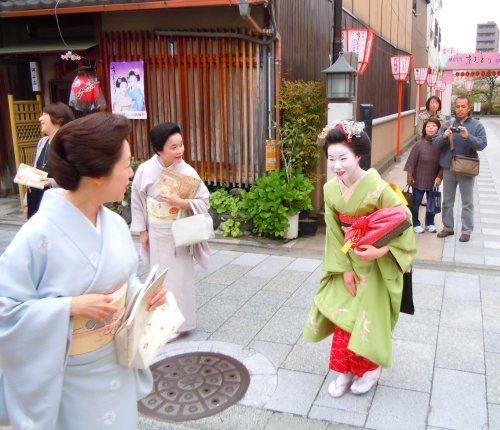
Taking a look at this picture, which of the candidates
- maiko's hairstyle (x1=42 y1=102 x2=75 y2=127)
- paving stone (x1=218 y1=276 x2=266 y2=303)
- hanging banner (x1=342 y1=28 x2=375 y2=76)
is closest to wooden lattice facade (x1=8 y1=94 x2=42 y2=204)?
maiko's hairstyle (x1=42 y1=102 x2=75 y2=127)

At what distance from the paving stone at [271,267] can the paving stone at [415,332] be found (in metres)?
1.85

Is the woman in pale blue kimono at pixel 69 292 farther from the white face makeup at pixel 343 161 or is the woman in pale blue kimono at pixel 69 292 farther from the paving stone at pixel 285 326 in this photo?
the paving stone at pixel 285 326

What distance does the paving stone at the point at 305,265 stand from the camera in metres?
6.29

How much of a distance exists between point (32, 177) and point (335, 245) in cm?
301

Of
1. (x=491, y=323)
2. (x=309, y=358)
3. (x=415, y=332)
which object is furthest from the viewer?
(x=491, y=323)

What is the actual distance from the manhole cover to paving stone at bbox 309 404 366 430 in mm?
555

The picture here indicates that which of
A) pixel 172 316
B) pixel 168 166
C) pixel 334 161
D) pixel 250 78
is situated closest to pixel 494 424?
pixel 334 161

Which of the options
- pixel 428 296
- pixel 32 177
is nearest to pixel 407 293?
pixel 428 296

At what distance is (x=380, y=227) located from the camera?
10.2ft

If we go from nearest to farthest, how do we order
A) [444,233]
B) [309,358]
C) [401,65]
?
[309,358] < [444,233] < [401,65]

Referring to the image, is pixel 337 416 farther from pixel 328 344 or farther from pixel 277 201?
pixel 277 201

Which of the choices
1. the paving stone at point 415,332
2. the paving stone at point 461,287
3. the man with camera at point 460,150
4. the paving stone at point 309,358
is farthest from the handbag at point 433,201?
the paving stone at point 309,358

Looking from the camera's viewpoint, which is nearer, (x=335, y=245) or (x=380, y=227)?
(x=380, y=227)

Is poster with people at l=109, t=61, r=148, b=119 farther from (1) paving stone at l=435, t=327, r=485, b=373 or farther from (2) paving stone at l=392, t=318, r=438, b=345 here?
(1) paving stone at l=435, t=327, r=485, b=373
